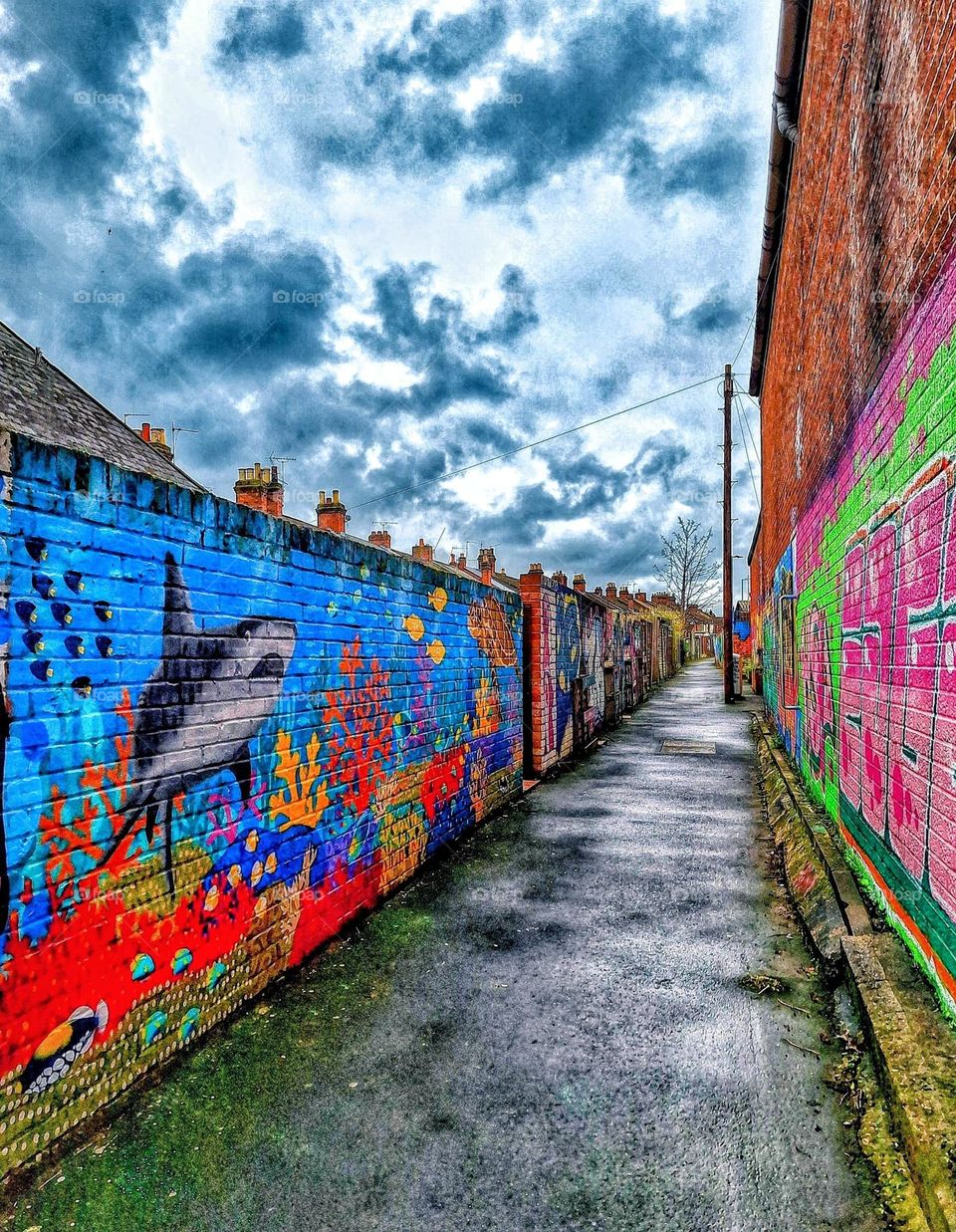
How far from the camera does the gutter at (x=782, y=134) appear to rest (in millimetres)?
5879

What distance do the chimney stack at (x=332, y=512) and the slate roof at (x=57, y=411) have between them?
19.3 feet

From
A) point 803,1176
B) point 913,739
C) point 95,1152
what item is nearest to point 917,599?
point 913,739

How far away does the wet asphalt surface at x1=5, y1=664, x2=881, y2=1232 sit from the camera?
204cm

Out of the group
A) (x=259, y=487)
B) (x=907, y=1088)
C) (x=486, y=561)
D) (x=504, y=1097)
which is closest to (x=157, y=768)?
(x=504, y=1097)

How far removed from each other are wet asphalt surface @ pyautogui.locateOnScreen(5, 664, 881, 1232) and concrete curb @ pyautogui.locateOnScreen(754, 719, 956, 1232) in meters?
0.21

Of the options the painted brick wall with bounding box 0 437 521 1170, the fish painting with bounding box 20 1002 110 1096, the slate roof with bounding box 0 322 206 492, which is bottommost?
the fish painting with bounding box 20 1002 110 1096

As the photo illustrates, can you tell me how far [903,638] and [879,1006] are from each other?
1620 mm

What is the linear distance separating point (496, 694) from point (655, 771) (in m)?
3.33

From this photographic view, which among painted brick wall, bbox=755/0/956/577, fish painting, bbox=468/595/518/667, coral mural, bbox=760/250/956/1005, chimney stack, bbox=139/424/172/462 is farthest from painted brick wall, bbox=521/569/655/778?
chimney stack, bbox=139/424/172/462

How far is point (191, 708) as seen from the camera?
2.89 meters

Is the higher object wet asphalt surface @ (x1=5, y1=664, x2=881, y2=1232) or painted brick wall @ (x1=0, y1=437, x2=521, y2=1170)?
painted brick wall @ (x1=0, y1=437, x2=521, y2=1170)

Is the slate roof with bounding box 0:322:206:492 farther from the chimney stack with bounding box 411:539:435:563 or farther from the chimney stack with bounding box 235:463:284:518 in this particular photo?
the chimney stack with bounding box 411:539:435:563

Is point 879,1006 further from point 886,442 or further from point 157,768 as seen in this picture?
point 157,768

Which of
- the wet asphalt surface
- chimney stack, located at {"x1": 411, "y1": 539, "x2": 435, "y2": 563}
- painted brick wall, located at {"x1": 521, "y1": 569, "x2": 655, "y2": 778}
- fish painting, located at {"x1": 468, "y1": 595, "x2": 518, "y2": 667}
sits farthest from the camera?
chimney stack, located at {"x1": 411, "y1": 539, "x2": 435, "y2": 563}
